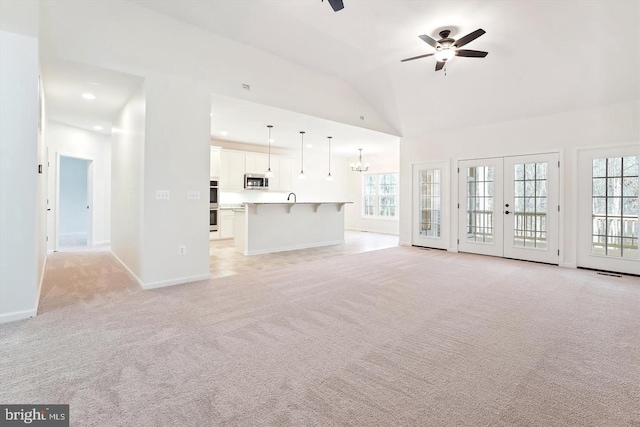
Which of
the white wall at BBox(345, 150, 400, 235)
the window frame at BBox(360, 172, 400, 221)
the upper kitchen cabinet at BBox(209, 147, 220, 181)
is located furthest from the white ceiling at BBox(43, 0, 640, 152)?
the window frame at BBox(360, 172, 400, 221)

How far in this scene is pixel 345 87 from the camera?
629 centimetres

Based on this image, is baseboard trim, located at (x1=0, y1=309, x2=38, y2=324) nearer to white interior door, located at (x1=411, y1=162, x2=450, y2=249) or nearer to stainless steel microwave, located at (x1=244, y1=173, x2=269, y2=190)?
stainless steel microwave, located at (x1=244, y1=173, x2=269, y2=190)

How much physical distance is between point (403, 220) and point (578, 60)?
4.37 metres

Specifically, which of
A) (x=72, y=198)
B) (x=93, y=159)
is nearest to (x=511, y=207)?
(x=93, y=159)

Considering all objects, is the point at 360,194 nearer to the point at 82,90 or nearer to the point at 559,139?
the point at 559,139

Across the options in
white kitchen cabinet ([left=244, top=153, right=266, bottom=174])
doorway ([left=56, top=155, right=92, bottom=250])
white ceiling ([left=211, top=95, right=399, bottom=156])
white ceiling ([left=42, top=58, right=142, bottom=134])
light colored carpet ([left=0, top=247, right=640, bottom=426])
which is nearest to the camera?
light colored carpet ([left=0, top=247, right=640, bottom=426])

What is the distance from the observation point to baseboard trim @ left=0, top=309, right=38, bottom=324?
9.35 feet

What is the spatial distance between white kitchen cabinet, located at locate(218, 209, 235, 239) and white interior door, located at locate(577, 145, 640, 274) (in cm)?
761

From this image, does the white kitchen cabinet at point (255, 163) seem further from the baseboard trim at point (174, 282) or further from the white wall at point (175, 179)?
the baseboard trim at point (174, 282)

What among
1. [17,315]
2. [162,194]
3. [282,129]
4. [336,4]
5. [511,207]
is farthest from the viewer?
[282,129]

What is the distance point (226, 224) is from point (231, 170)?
4.99ft

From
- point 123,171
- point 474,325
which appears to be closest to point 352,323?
point 474,325

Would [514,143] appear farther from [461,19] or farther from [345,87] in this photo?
[345,87]

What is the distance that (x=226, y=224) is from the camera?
865 cm
